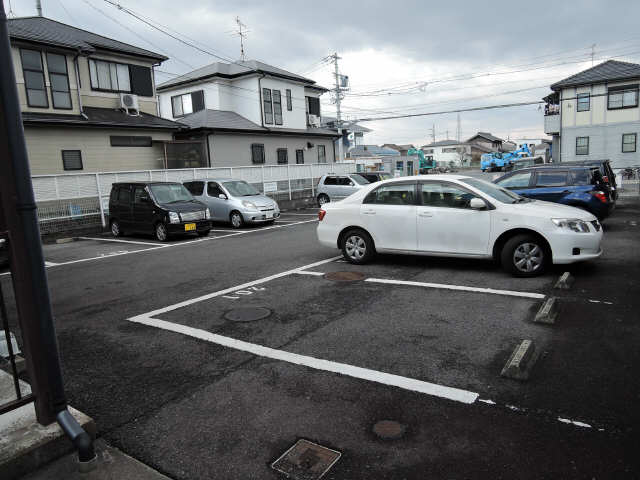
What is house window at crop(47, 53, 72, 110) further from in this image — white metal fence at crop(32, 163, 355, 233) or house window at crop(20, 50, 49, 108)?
white metal fence at crop(32, 163, 355, 233)

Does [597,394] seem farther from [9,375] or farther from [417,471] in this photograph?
[9,375]

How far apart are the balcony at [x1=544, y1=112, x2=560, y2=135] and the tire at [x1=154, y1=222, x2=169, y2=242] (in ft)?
113

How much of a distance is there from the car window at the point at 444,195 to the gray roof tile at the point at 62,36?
17913 millimetres

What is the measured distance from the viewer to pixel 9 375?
3.77m

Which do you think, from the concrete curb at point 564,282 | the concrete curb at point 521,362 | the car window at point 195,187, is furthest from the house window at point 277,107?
the concrete curb at point 521,362

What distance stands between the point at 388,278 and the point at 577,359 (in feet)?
11.4

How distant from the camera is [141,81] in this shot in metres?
22.6

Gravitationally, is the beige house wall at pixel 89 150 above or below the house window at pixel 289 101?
below

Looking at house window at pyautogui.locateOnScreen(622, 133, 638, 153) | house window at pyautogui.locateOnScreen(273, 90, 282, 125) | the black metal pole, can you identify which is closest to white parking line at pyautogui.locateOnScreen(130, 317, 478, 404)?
the black metal pole

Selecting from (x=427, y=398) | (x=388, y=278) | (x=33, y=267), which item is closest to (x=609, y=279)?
(x=388, y=278)

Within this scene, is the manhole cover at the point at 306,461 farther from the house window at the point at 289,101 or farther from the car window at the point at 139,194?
the house window at the point at 289,101

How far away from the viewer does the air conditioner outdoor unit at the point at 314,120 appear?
107 feet

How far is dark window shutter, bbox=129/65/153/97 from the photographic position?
22.3 metres

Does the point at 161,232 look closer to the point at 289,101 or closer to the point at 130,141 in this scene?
the point at 130,141
